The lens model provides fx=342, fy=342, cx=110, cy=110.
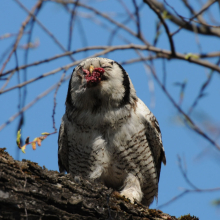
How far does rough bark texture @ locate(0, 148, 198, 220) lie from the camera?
8.14ft

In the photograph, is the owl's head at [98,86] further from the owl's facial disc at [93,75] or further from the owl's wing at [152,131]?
the owl's wing at [152,131]

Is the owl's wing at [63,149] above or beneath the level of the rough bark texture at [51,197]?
above

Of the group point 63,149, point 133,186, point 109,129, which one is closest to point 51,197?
point 109,129

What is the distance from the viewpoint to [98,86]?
165 inches

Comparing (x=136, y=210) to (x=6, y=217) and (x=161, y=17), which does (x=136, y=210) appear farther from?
(x=161, y=17)

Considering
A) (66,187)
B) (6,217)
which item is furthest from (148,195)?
(6,217)

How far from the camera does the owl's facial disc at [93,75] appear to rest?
13.5ft

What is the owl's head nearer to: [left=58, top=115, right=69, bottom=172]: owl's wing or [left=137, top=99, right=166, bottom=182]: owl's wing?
[left=137, top=99, right=166, bottom=182]: owl's wing

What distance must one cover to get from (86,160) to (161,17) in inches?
81.2

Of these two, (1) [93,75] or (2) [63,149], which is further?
(2) [63,149]

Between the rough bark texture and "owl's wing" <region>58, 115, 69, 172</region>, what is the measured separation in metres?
1.55

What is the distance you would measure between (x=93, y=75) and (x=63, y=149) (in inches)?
46.8

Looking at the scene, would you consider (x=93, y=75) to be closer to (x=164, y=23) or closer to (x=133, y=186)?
(x=164, y=23)

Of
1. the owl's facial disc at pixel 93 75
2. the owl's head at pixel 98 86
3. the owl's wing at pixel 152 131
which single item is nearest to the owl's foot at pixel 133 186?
the owl's wing at pixel 152 131
